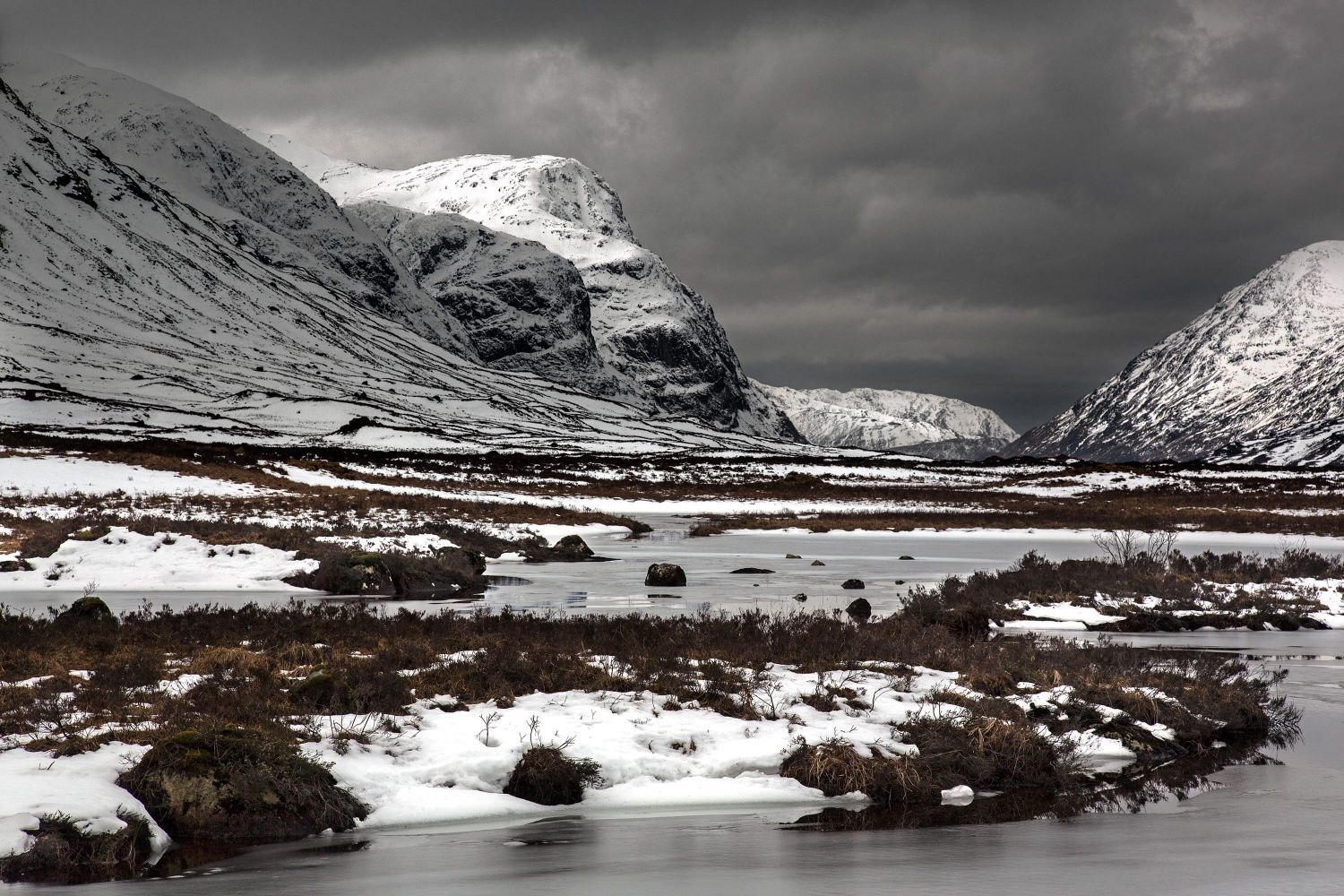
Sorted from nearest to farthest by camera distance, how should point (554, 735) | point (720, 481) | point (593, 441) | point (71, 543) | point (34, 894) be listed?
point (34, 894)
point (554, 735)
point (71, 543)
point (720, 481)
point (593, 441)

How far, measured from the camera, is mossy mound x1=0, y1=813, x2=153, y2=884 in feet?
24.9

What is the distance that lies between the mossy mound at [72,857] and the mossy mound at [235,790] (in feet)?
2.09

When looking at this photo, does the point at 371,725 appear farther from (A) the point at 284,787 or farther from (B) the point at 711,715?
(B) the point at 711,715

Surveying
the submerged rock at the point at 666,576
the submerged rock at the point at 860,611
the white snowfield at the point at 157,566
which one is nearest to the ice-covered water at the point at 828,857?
the submerged rock at the point at 860,611

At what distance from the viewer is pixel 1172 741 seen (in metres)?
12.4

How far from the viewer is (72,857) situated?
305 inches

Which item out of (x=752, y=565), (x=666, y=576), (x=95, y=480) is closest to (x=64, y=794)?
(x=666, y=576)

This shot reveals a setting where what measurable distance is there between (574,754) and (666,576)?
17164 mm

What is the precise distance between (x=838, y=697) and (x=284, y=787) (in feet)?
21.7

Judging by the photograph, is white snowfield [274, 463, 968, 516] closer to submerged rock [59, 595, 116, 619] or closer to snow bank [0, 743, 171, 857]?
submerged rock [59, 595, 116, 619]

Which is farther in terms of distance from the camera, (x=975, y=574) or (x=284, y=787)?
(x=975, y=574)

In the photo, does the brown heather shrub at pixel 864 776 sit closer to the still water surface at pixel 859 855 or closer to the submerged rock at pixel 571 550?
the still water surface at pixel 859 855

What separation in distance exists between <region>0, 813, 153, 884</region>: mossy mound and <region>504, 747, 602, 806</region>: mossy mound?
132 inches

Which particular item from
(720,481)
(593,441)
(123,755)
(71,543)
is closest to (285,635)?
(123,755)
